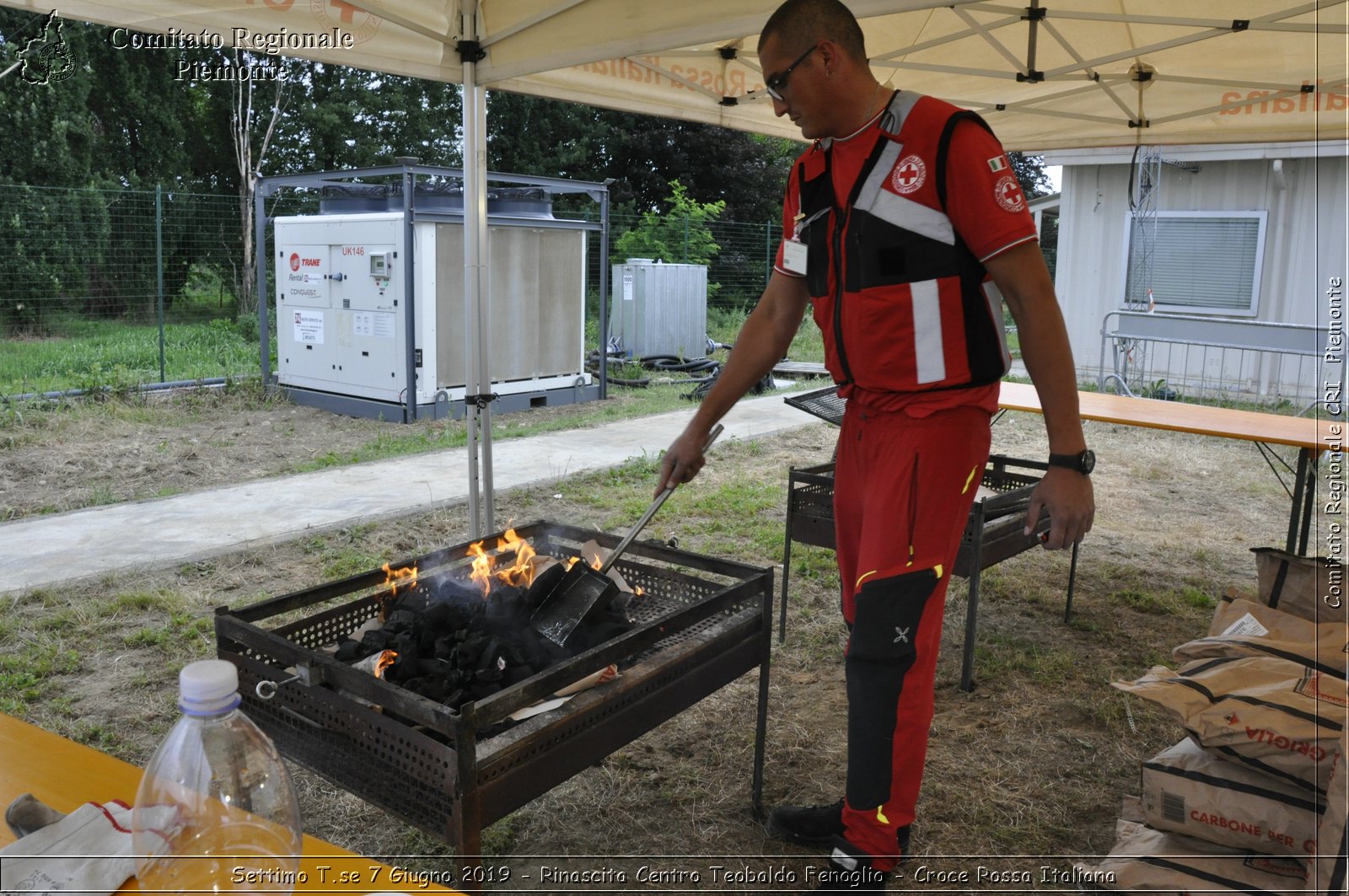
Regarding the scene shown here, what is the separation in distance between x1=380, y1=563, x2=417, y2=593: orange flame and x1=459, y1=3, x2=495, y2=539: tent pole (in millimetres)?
1350

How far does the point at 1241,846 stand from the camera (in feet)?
7.13

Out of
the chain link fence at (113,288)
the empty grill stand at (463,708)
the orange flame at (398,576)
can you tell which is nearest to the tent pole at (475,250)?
the orange flame at (398,576)

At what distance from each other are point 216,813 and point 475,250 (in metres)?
3.36

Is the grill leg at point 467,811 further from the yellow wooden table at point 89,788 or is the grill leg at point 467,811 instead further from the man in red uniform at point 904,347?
the man in red uniform at point 904,347

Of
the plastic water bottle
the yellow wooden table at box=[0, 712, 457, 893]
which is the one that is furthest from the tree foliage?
the plastic water bottle

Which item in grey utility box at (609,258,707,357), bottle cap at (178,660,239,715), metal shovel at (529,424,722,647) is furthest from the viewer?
grey utility box at (609,258,707,357)

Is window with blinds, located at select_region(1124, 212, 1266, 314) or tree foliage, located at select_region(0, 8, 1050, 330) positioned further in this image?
tree foliage, located at select_region(0, 8, 1050, 330)

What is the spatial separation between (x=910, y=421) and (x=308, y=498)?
5481 millimetres

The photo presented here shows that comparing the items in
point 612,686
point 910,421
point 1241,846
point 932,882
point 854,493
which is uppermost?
point 910,421

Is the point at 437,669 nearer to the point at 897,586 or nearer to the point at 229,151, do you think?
the point at 897,586

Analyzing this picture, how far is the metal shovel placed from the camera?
106 inches

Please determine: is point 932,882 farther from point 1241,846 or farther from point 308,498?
point 308,498

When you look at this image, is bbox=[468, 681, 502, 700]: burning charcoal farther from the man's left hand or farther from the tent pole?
the tent pole

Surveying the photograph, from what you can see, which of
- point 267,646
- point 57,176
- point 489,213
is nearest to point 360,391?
point 489,213
